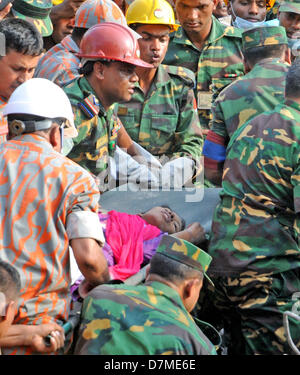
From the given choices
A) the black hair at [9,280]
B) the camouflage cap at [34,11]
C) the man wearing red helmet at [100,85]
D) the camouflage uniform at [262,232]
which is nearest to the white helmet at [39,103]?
the black hair at [9,280]

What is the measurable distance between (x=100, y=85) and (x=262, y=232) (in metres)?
1.53

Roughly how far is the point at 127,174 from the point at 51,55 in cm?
133

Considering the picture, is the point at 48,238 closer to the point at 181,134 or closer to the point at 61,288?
the point at 61,288

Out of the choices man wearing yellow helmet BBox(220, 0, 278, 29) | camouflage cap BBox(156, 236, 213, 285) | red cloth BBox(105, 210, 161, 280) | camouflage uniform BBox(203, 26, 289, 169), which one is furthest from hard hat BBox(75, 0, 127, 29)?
camouflage cap BBox(156, 236, 213, 285)

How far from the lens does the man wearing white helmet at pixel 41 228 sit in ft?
12.6

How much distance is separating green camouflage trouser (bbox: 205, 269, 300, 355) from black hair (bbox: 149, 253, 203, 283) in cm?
Result: 78

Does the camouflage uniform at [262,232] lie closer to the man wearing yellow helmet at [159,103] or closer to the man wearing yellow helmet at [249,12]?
the man wearing yellow helmet at [159,103]

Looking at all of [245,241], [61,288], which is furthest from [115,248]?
[61,288]

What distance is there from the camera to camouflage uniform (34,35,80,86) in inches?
247

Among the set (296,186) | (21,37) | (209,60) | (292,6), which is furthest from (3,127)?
(292,6)

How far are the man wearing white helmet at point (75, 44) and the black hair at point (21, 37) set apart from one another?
1059 mm

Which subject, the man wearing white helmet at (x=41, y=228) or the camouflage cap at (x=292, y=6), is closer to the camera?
the man wearing white helmet at (x=41, y=228)

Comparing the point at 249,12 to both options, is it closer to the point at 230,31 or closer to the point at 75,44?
the point at 230,31

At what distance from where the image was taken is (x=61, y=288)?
3.97 m
